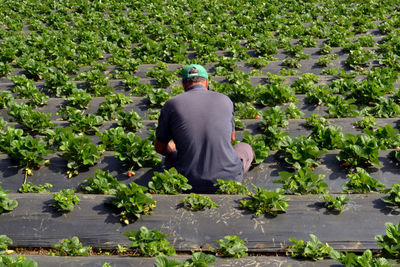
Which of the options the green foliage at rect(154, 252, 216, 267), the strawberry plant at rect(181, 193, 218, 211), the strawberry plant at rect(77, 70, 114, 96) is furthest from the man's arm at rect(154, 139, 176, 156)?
the strawberry plant at rect(77, 70, 114, 96)

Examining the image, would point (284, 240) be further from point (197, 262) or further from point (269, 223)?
point (197, 262)

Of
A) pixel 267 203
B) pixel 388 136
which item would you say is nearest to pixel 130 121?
pixel 267 203

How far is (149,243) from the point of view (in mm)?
3135

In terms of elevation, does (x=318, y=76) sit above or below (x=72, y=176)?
above

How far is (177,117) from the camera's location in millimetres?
4555

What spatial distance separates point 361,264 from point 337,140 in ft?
7.43

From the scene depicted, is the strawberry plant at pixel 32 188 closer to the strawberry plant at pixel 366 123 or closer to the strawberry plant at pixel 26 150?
the strawberry plant at pixel 26 150

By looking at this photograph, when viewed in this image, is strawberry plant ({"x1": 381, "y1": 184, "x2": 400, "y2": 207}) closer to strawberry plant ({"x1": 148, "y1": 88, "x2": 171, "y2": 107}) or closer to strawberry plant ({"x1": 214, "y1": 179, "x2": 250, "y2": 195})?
strawberry plant ({"x1": 214, "y1": 179, "x2": 250, "y2": 195})

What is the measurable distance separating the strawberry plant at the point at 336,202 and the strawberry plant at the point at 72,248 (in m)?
2.01

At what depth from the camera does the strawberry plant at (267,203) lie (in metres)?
3.48

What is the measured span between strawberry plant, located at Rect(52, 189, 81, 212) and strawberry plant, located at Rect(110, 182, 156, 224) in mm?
350

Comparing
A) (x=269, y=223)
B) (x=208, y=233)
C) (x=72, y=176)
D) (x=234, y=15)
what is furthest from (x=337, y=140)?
(x=234, y=15)

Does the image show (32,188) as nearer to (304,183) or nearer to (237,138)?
(237,138)

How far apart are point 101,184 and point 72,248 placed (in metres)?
0.86
